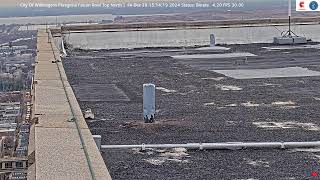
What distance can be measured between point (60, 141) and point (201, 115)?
3.49 meters

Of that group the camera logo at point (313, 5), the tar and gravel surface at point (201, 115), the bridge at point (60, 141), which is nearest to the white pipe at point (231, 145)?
Answer: the tar and gravel surface at point (201, 115)

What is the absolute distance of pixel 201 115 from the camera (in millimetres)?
10062

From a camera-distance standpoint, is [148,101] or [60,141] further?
[148,101]

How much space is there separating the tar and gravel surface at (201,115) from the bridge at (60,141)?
441 mm

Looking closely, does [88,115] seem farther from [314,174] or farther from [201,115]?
[314,174]

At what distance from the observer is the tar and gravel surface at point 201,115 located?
23.5 ft

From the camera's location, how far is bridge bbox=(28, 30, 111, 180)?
5.80m

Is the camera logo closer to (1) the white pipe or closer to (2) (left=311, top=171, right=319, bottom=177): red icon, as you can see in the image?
(1) the white pipe

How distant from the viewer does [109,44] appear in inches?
970

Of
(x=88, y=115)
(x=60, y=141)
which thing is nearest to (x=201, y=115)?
(x=88, y=115)

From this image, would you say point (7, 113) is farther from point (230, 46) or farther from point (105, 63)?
point (230, 46)

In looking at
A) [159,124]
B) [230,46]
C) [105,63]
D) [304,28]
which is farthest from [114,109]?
[304,28]

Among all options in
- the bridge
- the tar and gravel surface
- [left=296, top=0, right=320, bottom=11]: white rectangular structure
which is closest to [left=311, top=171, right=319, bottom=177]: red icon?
the tar and gravel surface

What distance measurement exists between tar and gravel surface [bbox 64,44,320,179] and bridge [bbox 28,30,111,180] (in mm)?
441
